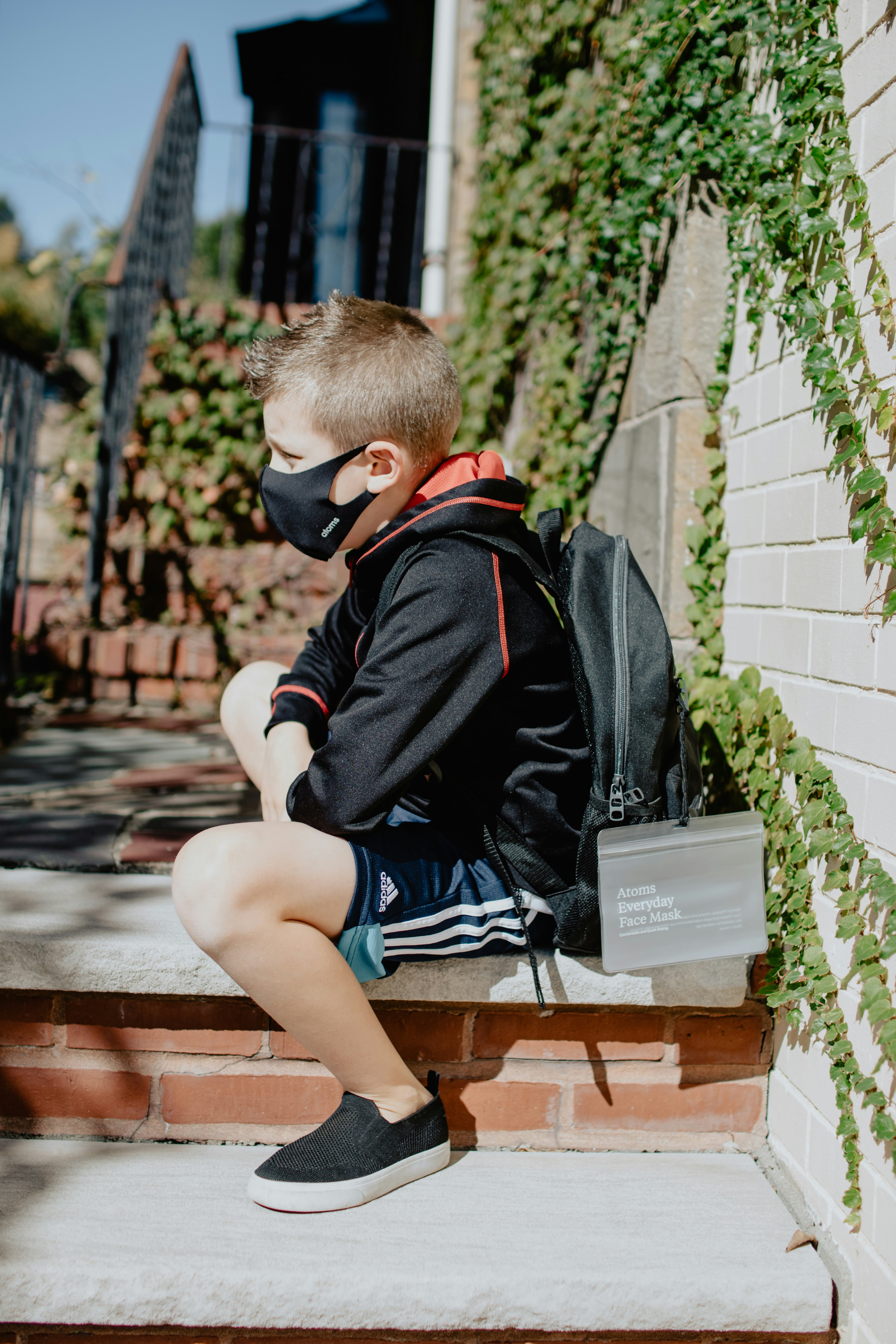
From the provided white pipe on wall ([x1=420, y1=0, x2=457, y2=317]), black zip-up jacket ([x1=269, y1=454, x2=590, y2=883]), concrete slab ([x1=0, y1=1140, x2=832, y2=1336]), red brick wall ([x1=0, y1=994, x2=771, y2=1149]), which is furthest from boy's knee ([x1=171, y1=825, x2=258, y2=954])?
white pipe on wall ([x1=420, y1=0, x2=457, y2=317])

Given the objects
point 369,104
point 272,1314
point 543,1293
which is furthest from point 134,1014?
point 369,104

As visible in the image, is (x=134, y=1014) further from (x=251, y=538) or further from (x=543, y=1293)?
(x=251, y=538)

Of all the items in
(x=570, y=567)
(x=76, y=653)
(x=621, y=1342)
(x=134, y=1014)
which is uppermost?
(x=570, y=567)

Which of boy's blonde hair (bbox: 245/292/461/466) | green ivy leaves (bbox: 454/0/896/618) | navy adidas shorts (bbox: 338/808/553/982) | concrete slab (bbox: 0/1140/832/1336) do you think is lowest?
concrete slab (bbox: 0/1140/832/1336)

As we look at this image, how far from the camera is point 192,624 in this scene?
157 inches

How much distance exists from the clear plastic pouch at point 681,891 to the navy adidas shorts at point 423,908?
165mm

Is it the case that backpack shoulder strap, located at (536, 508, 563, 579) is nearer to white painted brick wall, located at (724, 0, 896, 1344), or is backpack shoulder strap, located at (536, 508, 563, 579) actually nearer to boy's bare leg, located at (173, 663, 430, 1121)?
white painted brick wall, located at (724, 0, 896, 1344)

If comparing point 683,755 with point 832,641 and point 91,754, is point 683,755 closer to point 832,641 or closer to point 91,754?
point 832,641

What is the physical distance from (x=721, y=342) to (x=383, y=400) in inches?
32.7

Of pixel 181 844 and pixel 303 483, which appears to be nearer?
pixel 303 483

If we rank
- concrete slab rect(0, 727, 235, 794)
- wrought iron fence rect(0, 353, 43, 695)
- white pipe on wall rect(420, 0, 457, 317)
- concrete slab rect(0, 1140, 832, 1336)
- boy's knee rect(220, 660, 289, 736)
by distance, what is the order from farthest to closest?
white pipe on wall rect(420, 0, 457, 317)
wrought iron fence rect(0, 353, 43, 695)
concrete slab rect(0, 727, 235, 794)
boy's knee rect(220, 660, 289, 736)
concrete slab rect(0, 1140, 832, 1336)

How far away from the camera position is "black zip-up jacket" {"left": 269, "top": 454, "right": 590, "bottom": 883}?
50.8 inches

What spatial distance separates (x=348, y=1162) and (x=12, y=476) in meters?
2.74

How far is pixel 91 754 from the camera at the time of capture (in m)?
2.99
